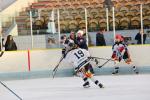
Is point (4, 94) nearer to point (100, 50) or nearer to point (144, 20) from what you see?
point (100, 50)

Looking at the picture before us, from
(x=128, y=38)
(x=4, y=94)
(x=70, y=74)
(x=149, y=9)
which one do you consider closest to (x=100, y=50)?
(x=70, y=74)

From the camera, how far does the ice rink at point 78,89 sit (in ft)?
25.9

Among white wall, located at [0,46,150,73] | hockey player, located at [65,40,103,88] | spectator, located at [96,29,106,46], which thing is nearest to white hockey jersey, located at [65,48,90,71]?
hockey player, located at [65,40,103,88]

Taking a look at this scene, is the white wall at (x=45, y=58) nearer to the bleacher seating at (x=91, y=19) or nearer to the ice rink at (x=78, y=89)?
the ice rink at (x=78, y=89)

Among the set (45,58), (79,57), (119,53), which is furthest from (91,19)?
(79,57)

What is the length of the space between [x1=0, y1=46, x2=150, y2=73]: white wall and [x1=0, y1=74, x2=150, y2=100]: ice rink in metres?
0.54

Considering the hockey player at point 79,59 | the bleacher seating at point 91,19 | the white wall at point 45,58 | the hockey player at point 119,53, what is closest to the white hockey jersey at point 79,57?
the hockey player at point 79,59

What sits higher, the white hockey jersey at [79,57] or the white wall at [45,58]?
the white hockey jersey at [79,57]

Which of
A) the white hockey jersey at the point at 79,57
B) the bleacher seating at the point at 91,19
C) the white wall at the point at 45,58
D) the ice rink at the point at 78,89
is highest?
the bleacher seating at the point at 91,19

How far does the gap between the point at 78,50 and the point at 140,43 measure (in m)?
3.94

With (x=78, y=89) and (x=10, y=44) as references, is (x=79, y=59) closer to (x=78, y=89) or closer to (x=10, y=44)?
(x=78, y=89)

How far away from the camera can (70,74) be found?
11.7 m

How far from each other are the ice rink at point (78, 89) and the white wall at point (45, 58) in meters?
0.54

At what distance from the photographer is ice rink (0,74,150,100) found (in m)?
7.89
